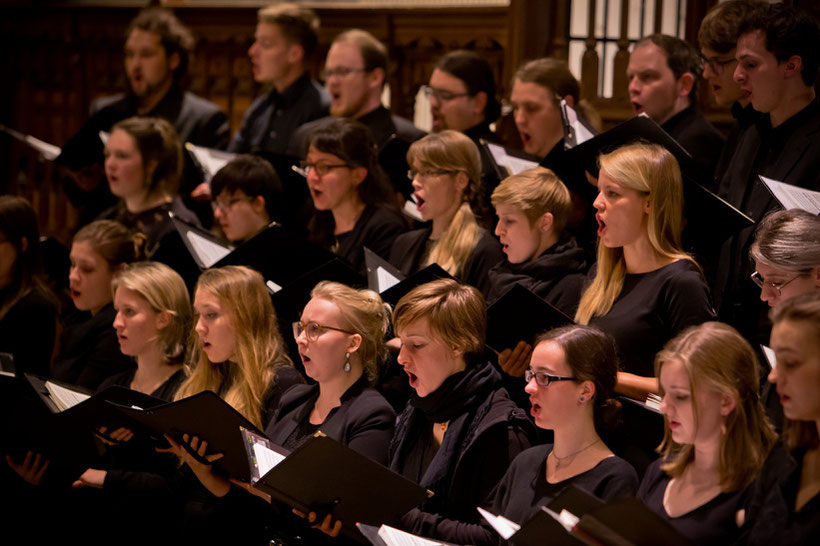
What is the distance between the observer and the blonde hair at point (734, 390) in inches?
84.6

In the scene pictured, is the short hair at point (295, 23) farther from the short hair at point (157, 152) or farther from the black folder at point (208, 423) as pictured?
the black folder at point (208, 423)

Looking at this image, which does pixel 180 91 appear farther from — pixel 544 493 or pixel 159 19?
pixel 544 493

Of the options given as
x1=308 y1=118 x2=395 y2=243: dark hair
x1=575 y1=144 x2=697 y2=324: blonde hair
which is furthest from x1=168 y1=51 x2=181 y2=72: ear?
x1=575 y1=144 x2=697 y2=324: blonde hair

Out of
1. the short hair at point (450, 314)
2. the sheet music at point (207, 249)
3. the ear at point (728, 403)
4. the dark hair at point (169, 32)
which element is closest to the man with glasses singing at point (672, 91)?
the short hair at point (450, 314)

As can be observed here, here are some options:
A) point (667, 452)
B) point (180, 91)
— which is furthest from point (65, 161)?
point (667, 452)

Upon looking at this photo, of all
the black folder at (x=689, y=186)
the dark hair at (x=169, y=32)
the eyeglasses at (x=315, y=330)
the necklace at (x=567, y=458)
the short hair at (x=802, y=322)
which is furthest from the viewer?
the dark hair at (x=169, y=32)

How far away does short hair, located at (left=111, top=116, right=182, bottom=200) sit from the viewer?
4.66 m

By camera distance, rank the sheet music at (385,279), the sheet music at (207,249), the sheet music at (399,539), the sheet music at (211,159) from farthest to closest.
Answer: the sheet music at (211,159)
the sheet music at (207,249)
the sheet music at (385,279)
the sheet music at (399,539)

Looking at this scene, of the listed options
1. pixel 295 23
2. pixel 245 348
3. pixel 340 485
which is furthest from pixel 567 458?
pixel 295 23

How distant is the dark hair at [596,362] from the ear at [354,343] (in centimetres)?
69

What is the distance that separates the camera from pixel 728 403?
216 centimetres

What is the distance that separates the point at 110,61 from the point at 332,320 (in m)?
3.94

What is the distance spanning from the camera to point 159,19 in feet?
17.7

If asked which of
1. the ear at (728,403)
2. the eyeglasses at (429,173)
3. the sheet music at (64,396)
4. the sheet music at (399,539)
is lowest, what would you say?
the sheet music at (64,396)
